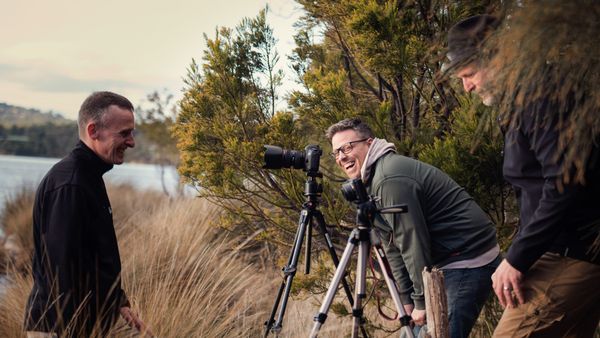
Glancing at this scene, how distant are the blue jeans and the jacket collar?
1750 mm

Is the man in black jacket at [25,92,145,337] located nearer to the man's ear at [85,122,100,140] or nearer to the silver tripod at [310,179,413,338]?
the man's ear at [85,122,100,140]

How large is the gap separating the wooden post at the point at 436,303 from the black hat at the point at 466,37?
0.88 meters

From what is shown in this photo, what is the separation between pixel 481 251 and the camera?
304cm

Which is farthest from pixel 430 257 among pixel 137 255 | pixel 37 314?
pixel 137 255

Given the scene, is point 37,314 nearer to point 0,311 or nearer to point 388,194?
point 388,194

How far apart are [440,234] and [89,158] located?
1726mm

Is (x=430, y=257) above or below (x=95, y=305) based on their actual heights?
above

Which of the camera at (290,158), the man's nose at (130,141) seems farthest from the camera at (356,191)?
the man's nose at (130,141)

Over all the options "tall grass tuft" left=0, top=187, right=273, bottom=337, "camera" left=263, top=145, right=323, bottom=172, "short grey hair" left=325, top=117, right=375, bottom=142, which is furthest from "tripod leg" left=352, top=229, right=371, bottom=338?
"tall grass tuft" left=0, top=187, right=273, bottom=337

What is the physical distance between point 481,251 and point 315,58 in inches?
119

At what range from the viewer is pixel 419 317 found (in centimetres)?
304

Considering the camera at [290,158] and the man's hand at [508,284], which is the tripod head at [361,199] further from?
the man's hand at [508,284]

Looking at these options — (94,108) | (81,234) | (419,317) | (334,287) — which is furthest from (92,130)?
(419,317)

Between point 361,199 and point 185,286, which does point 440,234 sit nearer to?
point 361,199
